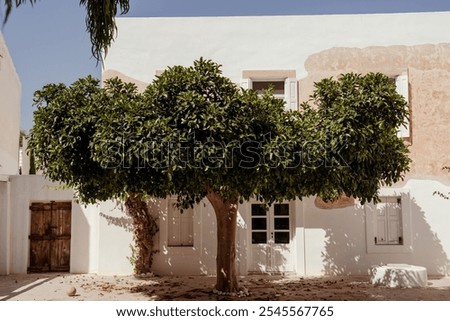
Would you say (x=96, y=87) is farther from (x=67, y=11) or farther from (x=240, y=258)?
(x=240, y=258)

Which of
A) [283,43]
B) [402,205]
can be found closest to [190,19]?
[283,43]

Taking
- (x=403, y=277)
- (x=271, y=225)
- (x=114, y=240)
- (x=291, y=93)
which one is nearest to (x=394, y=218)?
(x=403, y=277)

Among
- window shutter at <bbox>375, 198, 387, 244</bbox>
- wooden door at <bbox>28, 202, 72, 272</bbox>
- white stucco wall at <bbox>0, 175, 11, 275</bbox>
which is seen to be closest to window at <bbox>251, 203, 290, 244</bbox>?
window shutter at <bbox>375, 198, 387, 244</bbox>

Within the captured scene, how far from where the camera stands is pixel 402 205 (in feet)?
41.7

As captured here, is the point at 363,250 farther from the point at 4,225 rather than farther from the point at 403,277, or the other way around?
the point at 4,225

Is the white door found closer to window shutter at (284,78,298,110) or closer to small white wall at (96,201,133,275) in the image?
window shutter at (284,78,298,110)

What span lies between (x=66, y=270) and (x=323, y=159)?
26.3 feet

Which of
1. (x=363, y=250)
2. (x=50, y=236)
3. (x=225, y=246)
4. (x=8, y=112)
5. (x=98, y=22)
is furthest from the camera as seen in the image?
(x=8, y=112)

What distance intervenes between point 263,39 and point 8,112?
881 centimetres

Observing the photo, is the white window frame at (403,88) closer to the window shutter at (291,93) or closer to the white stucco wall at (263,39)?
the white stucco wall at (263,39)

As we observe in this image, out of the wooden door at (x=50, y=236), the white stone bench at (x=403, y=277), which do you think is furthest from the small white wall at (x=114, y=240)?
the white stone bench at (x=403, y=277)

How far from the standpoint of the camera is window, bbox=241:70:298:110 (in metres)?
12.7

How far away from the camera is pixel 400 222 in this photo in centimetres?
1280

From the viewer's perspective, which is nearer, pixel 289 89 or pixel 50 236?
pixel 289 89
